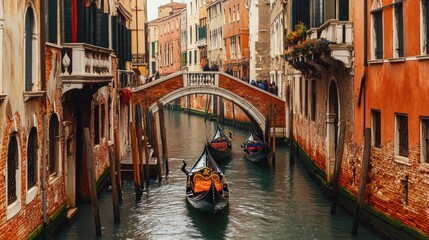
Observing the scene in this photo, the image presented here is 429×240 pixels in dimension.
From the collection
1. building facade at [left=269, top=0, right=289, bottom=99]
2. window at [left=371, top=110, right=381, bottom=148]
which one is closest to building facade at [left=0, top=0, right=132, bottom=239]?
window at [left=371, top=110, right=381, bottom=148]

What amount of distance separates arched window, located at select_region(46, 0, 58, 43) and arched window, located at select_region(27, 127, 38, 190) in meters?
1.25

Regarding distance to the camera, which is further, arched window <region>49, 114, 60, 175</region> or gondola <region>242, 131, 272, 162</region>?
gondola <region>242, 131, 272, 162</region>

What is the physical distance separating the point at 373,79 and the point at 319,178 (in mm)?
3933

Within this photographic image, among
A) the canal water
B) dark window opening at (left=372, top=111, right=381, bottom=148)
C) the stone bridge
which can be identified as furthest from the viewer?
the stone bridge

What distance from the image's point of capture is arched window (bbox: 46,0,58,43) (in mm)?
8266

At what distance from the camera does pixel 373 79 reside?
348 inches

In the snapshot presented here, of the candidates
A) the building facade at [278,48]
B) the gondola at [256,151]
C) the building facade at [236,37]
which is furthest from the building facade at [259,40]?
the gondola at [256,151]

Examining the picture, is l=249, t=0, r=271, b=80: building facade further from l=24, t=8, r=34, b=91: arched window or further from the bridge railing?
l=24, t=8, r=34, b=91: arched window

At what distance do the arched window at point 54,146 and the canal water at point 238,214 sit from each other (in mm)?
802

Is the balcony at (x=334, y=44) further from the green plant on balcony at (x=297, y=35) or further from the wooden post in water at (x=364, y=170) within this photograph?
the wooden post in water at (x=364, y=170)

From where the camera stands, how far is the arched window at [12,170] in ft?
21.4

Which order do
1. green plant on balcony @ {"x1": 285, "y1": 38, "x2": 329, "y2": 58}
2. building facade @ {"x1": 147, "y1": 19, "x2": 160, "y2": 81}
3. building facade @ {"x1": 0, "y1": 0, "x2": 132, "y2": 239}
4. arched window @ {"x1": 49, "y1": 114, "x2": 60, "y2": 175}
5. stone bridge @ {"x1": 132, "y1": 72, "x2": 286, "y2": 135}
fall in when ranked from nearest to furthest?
building facade @ {"x1": 0, "y1": 0, "x2": 132, "y2": 239} → arched window @ {"x1": 49, "y1": 114, "x2": 60, "y2": 175} → green plant on balcony @ {"x1": 285, "y1": 38, "x2": 329, "y2": 58} → stone bridge @ {"x1": 132, "y1": 72, "x2": 286, "y2": 135} → building facade @ {"x1": 147, "y1": 19, "x2": 160, "y2": 81}

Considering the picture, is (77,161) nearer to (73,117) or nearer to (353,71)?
(73,117)

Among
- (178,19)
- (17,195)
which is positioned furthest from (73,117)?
(178,19)
